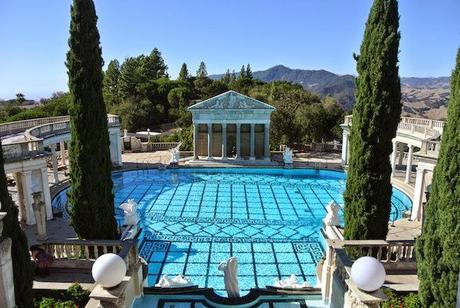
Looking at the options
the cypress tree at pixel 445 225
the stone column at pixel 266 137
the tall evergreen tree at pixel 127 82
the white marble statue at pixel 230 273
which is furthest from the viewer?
the tall evergreen tree at pixel 127 82

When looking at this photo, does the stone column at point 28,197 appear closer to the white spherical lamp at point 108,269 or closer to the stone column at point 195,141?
the white spherical lamp at point 108,269

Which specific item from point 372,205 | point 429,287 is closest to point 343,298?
point 429,287

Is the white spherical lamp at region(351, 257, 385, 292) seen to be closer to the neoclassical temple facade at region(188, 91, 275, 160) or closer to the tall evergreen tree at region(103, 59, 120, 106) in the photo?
the neoclassical temple facade at region(188, 91, 275, 160)

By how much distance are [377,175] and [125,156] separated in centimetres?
2942

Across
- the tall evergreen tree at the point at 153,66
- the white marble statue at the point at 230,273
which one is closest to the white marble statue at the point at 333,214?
the white marble statue at the point at 230,273

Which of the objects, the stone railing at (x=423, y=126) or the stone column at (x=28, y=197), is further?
the stone railing at (x=423, y=126)

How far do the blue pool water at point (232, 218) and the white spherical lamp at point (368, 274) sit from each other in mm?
6674

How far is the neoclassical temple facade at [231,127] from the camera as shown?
107 ft

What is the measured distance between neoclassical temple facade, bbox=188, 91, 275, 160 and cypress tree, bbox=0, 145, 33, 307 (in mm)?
26443

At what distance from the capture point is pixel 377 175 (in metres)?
10.1

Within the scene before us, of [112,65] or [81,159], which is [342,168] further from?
[112,65]

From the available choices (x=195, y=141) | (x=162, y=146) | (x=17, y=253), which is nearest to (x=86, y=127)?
(x=17, y=253)

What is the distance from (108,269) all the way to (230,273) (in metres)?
4.07

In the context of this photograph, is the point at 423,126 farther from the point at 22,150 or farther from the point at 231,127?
the point at 22,150
